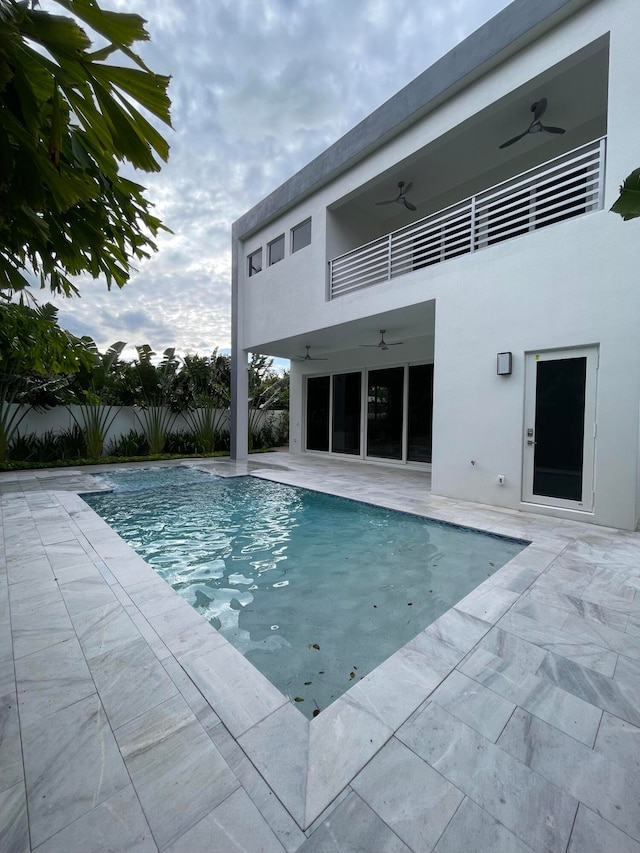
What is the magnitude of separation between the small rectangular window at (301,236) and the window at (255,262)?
1.86 meters

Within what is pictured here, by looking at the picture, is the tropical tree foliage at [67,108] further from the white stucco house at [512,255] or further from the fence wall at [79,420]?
the fence wall at [79,420]

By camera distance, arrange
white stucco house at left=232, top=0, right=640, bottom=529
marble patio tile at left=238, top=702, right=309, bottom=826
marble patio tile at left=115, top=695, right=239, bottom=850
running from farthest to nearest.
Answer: white stucco house at left=232, top=0, right=640, bottom=529, marble patio tile at left=238, top=702, right=309, bottom=826, marble patio tile at left=115, top=695, right=239, bottom=850

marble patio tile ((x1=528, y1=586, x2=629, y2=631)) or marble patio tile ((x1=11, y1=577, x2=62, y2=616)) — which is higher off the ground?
marble patio tile ((x1=11, y1=577, x2=62, y2=616))

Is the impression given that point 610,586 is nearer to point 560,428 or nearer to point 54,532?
point 560,428

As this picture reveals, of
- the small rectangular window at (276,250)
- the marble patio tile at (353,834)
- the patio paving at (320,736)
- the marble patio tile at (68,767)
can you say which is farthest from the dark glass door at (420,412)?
the marble patio tile at (68,767)

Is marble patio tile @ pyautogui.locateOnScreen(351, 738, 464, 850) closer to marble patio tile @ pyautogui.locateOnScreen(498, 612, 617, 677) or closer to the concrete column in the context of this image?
marble patio tile @ pyautogui.locateOnScreen(498, 612, 617, 677)

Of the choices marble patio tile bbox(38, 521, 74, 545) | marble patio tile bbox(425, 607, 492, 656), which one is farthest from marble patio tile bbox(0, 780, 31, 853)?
marble patio tile bbox(38, 521, 74, 545)

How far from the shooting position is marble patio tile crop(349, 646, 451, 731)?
2.05m

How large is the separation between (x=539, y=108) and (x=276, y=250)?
7472 mm

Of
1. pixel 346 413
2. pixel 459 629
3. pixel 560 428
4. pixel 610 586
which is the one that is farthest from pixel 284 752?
pixel 346 413

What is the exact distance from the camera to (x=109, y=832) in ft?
4.53

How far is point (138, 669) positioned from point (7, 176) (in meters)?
2.63

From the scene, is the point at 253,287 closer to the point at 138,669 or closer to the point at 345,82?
the point at 345,82

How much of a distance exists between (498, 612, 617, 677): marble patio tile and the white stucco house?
3.58 m
